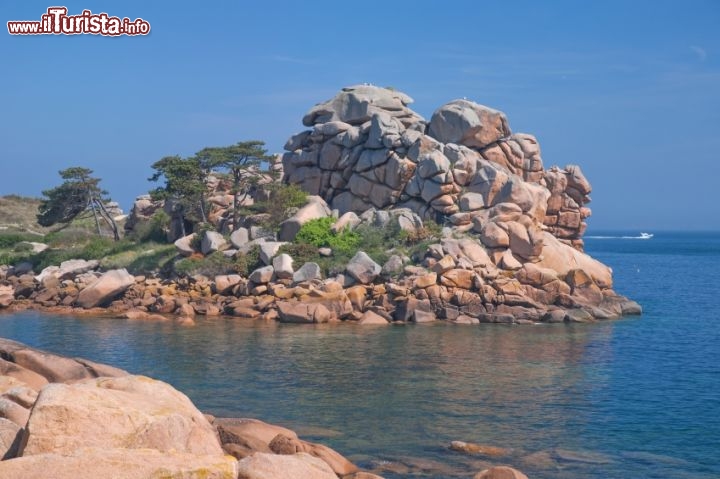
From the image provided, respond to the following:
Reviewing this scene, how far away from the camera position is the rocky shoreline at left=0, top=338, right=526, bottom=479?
10.0 meters

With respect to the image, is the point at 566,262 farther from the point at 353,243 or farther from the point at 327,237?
the point at 327,237

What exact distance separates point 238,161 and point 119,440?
1792 inches

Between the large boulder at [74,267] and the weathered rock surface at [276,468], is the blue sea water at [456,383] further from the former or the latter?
the large boulder at [74,267]

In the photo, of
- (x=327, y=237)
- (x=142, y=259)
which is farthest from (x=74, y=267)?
(x=327, y=237)

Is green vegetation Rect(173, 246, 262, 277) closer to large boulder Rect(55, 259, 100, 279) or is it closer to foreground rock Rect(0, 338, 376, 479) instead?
large boulder Rect(55, 259, 100, 279)

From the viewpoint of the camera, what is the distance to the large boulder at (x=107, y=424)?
10.8 meters

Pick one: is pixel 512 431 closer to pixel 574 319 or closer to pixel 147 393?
pixel 147 393

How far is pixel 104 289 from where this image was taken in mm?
45781

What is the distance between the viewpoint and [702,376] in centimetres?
2808

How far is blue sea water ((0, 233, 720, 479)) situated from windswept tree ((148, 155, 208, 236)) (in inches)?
540

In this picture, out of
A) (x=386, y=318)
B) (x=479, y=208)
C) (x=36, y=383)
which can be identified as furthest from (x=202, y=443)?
(x=479, y=208)

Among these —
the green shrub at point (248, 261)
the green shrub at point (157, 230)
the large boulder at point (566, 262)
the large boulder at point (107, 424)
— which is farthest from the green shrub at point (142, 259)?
the large boulder at point (107, 424)

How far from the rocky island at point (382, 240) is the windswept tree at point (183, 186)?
3.97 ft

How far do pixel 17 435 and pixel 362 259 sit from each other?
32445mm
